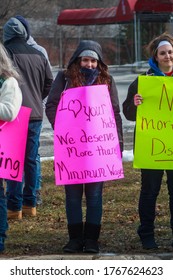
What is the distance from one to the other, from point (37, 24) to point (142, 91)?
1397 inches

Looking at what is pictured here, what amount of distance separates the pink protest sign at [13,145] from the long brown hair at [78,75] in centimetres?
47

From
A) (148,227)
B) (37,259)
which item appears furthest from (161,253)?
(37,259)

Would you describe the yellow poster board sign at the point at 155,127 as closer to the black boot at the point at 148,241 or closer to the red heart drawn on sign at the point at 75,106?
the red heart drawn on sign at the point at 75,106

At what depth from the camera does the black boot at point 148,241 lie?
20.4 feet

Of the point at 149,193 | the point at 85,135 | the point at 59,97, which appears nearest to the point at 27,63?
the point at 59,97

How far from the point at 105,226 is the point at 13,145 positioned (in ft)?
4.58

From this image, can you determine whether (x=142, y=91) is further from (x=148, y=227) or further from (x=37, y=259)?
(x=37, y=259)

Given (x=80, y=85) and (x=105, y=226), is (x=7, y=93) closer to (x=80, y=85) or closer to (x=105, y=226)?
(x=80, y=85)

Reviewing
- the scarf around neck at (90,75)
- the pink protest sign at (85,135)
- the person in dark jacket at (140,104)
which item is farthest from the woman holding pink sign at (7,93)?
the person in dark jacket at (140,104)

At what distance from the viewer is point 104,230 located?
6953mm

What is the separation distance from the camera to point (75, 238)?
6.13m

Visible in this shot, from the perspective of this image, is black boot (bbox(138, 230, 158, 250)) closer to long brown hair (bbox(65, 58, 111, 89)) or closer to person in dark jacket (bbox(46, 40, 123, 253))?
person in dark jacket (bbox(46, 40, 123, 253))
